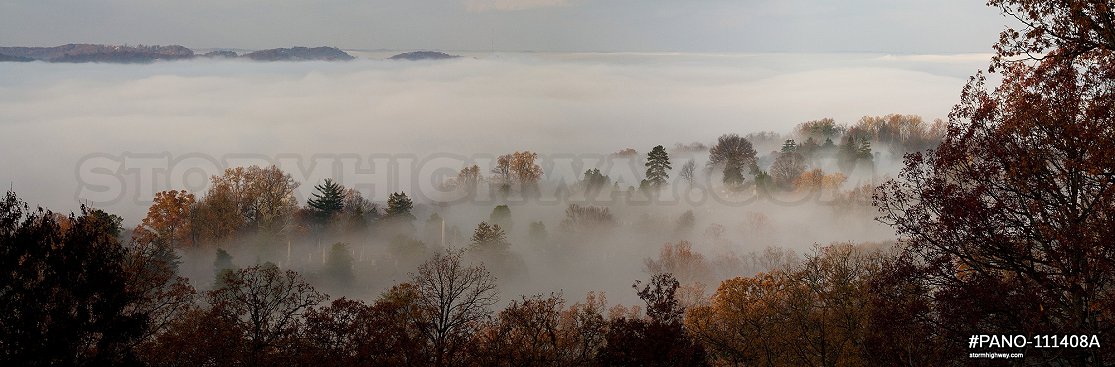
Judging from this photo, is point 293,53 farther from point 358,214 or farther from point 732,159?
point 358,214

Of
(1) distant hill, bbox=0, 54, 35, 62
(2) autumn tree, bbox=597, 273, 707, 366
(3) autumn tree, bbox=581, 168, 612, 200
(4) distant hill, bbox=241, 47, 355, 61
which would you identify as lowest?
(2) autumn tree, bbox=597, 273, 707, 366

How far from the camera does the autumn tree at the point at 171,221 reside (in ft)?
203

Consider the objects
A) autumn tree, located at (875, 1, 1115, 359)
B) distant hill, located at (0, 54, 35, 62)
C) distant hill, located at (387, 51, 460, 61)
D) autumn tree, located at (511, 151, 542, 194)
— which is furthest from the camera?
distant hill, located at (387, 51, 460, 61)

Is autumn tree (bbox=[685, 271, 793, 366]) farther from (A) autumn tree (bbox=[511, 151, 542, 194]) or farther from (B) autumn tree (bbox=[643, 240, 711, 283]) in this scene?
(A) autumn tree (bbox=[511, 151, 542, 194])

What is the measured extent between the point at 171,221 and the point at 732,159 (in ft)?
195

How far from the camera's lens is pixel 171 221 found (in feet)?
205

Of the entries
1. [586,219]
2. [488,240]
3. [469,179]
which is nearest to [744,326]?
[488,240]

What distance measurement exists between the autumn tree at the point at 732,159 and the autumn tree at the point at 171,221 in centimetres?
5656

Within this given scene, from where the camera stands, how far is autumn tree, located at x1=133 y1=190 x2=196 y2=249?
6191 cm

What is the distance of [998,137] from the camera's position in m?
10.5

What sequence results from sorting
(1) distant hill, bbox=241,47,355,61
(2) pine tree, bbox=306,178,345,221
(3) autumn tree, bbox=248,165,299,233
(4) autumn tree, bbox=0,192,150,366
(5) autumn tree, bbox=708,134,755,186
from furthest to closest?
(1) distant hill, bbox=241,47,355,61
(5) autumn tree, bbox=708,134,755,186
(2) pine tree, bbox=306,178,345,221
(3) autumn tree, bbox=248,165,299,233
(4) autumn tree, bbox=0,192,150,366

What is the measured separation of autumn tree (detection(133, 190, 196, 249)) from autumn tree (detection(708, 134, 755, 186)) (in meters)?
56.6

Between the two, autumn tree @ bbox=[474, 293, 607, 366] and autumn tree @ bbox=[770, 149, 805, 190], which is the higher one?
autumn tree @ bbox=[770, 149, 805, 190]

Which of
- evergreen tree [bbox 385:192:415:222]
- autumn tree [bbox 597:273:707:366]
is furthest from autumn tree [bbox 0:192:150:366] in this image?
evergreen tree [bbox 385:192:415:222]
